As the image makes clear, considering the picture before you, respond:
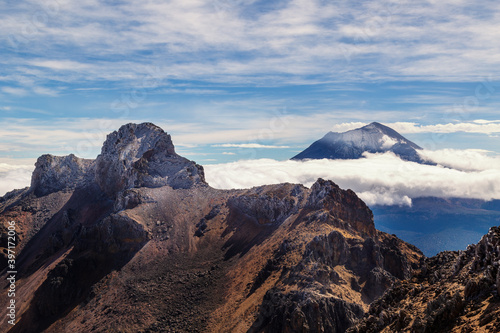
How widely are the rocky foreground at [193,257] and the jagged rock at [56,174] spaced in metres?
14.2

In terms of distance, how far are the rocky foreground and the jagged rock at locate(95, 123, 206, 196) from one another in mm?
508

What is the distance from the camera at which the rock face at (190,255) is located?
87.8m

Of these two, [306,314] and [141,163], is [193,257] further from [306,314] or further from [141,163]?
[141,163]

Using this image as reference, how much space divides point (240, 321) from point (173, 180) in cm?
7975

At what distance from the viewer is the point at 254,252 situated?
112 metres

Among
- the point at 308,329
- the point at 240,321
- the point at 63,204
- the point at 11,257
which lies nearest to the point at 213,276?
the point at 240,321

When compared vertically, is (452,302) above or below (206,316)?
above

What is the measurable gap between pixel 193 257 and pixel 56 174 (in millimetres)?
103644

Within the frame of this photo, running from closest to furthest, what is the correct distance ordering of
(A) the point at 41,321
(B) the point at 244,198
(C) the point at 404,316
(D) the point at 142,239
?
(C) the point at 404,316, (A) the point at 41,321, (D) the point at 142,239, (B) the point at 244,198

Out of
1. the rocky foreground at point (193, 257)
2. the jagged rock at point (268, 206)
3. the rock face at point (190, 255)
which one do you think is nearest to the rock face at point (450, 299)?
the rocky foreground at point (193, 257)

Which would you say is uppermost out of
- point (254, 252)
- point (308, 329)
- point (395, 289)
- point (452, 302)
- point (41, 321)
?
point (452, 302)

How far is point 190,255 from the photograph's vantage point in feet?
399

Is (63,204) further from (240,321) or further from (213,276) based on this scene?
(240,321)

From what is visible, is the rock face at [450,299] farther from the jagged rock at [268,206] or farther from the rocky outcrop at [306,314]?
the jagged rock at [268,206]
